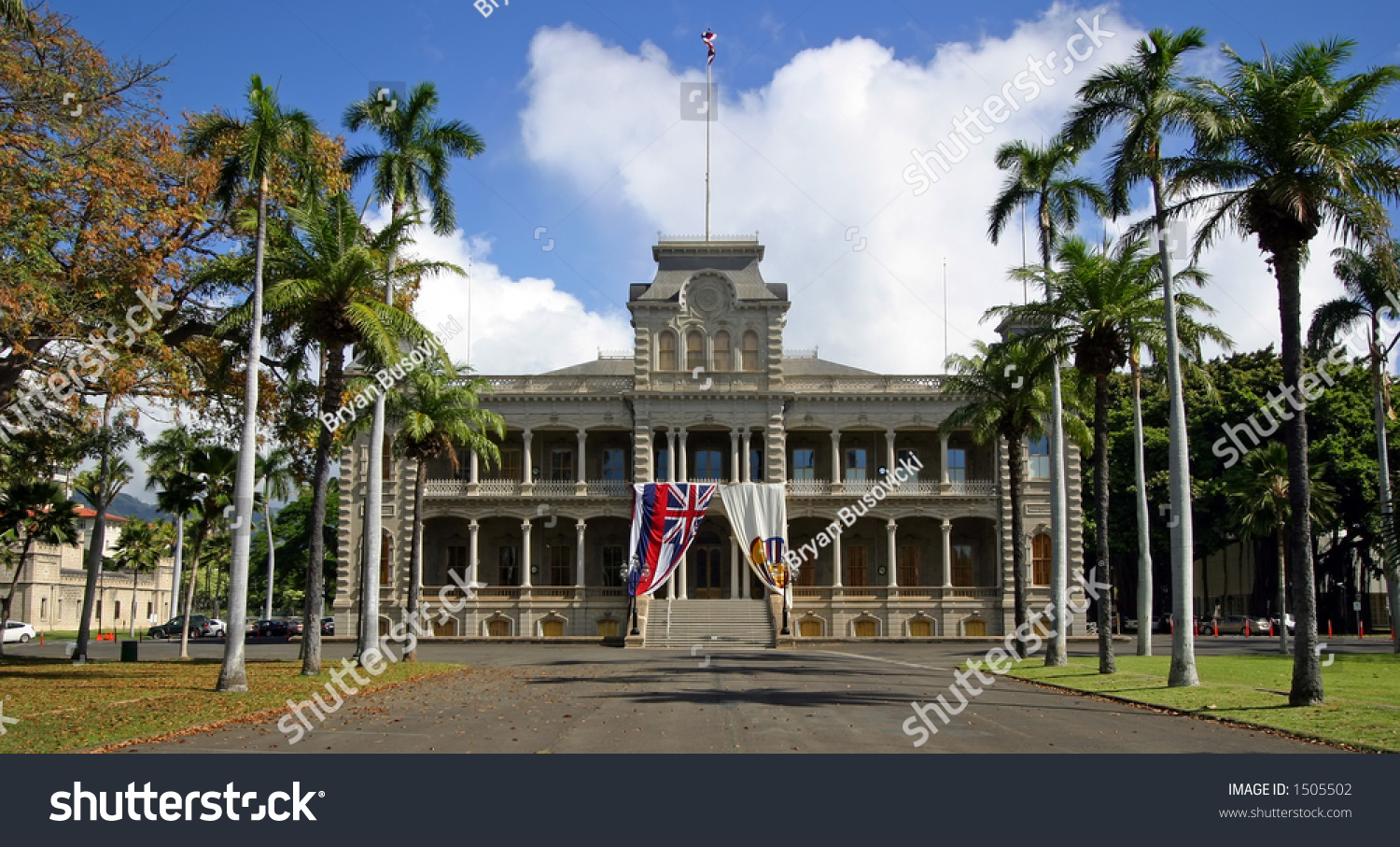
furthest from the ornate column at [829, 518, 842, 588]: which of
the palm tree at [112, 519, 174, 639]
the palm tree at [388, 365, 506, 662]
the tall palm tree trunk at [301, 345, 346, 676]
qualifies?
the palm tree at [112, 519, 174, 639]

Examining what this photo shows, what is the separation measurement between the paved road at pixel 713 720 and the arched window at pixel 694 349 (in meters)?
23.6

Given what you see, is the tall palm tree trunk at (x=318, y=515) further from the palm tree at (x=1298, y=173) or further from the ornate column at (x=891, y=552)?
the ornate column at (x=891, y=552)

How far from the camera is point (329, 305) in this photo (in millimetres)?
25156

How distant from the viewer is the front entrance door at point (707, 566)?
52219 millimetres

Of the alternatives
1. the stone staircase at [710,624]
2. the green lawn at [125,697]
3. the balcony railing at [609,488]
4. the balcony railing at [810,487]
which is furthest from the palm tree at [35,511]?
the balcony railing at [810,487]

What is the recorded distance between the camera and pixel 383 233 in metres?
26.8

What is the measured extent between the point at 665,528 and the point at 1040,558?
17.8 m

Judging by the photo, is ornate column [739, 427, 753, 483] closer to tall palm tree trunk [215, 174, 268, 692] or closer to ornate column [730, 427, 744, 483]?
ornate column [730, 427, 744, 483]

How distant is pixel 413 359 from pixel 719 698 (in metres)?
15.0

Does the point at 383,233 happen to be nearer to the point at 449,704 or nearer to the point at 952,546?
the point at 449,704

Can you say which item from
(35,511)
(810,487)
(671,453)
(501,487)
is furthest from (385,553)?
(810,487)

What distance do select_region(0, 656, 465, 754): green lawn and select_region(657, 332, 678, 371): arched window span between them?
2272 centimetres
